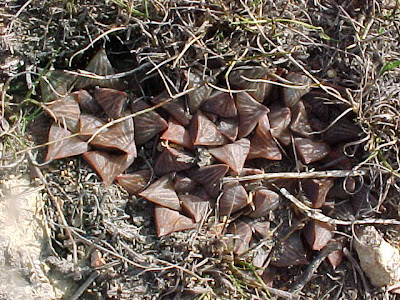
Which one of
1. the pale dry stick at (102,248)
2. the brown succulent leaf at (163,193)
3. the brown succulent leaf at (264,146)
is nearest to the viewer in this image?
the pale dry stick at (102,248)

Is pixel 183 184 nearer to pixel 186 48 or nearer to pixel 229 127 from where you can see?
pixel 229 127

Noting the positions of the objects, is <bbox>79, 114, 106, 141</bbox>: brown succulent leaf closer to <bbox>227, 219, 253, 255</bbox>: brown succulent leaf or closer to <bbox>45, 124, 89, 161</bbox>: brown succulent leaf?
<bbox>45, 124, 89, 161</bbox>: brown succulent leaf

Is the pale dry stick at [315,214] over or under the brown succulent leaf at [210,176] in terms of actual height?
under

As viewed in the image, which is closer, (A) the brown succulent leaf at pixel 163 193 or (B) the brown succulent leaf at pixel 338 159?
(A) the brown succulent leaf at pixel 163 193

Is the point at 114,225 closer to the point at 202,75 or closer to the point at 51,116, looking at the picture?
the point at 51,116

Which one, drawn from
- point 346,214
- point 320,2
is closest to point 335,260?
point 346,214

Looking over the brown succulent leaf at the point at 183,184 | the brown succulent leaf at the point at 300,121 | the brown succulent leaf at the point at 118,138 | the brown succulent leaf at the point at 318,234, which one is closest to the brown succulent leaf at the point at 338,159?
the brown succulent leaf at the point at 300,121

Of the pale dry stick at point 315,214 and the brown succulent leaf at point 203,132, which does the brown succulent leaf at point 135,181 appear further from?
the pale dry stick at point 315,214

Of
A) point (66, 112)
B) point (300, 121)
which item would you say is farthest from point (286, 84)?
point (66, 112)
